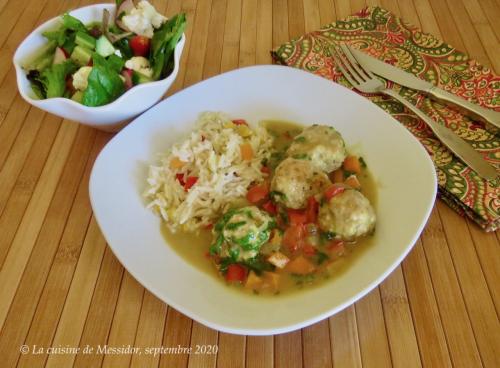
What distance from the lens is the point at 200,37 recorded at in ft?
10.5

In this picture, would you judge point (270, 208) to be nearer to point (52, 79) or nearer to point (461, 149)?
point (461, 149)

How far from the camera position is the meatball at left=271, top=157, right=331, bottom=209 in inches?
79.5

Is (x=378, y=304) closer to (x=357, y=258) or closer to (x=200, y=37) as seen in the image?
(x=357, y=258)

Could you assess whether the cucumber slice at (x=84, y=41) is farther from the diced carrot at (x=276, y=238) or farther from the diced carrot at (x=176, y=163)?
the diced carrot at (x=276, y=238)

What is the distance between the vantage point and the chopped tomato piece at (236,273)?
1.91 m

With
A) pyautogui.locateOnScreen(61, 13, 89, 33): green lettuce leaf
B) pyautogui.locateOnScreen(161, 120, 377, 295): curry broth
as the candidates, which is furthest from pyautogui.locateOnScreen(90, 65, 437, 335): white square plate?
pyautogui.locateOnScreen(61, 13, 89, 33): green lettuce leaf

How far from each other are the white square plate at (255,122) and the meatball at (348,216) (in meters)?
0.10

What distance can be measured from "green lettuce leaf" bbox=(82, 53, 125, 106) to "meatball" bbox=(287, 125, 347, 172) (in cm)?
94

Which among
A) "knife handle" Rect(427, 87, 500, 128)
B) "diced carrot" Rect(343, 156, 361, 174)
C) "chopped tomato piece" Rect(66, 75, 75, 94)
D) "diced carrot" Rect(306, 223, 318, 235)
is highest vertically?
"chopped tomato piece" Rect(66, 75, 75, 94)

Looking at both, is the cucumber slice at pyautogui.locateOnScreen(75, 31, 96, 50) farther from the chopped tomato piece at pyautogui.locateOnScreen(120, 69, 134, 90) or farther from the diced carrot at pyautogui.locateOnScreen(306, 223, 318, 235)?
the diced carrot at pyautogui.locateOnScreen(306, 223, 318, 235)

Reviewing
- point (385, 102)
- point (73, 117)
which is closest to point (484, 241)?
point (385, 102)

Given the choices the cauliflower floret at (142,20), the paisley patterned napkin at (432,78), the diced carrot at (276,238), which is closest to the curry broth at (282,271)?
the diced carrot at (276,238)

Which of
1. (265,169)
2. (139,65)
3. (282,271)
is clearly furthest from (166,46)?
(282,271)

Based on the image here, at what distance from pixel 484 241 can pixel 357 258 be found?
0.67 m
